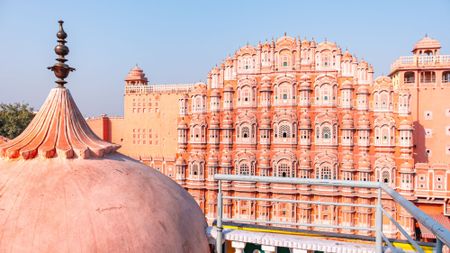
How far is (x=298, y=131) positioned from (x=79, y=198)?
18.1 metres

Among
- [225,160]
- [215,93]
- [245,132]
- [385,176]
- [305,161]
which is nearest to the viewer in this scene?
[385,176]

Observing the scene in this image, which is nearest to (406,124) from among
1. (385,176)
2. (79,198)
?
(385,176)

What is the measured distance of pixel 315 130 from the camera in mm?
19375

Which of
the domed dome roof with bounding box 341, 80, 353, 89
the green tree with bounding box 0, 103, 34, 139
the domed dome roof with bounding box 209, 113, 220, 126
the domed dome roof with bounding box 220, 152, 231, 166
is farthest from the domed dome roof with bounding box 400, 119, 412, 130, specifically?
the green tree with bounding box 0, 103, 34, 139

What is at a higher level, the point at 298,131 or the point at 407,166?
the point at 298,131

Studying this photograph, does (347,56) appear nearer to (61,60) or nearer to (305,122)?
(305,122)

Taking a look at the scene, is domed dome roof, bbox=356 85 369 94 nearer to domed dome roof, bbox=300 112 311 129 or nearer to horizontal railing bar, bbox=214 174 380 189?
domed dome roof, bbox=300 112 311 129

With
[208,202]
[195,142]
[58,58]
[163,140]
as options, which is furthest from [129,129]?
[58,58]

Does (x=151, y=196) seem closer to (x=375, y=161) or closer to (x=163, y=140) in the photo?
(x=375, y=161)

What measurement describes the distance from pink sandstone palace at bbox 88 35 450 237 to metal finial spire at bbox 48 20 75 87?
17288 mm

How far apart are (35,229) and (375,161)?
61.9 ft

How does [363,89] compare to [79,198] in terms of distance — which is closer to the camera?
[79,198]

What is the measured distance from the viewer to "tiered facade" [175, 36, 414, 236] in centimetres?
1848

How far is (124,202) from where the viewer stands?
2.33 metres
